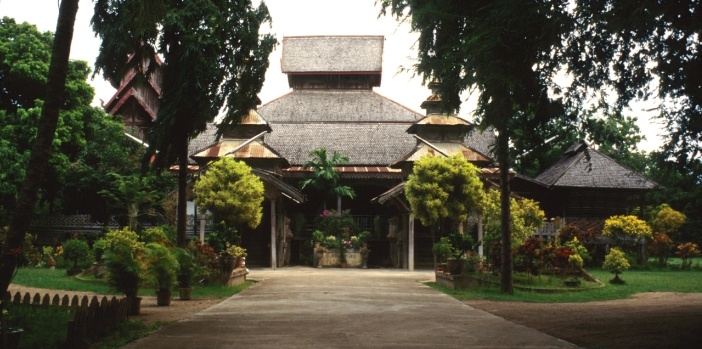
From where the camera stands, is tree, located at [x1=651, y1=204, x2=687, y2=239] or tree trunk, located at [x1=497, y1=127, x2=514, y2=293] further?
tree, located at [x1=651, y1=204, x2=687, y2=239]

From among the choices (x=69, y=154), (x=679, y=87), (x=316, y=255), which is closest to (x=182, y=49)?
(x=679, y=87)

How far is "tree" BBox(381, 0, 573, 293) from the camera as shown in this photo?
8.71m

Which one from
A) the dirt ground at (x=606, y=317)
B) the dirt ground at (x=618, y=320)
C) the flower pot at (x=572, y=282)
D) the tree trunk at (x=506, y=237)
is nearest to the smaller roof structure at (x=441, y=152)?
the flower pot at (x=572, y=282)

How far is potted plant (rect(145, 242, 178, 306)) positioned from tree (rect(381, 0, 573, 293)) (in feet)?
18.1

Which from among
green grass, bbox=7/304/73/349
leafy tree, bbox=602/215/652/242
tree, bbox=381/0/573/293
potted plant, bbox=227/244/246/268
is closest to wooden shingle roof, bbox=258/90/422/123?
leafy tree, bbox=602/215/652/242

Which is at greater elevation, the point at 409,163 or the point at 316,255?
the point at 409,163

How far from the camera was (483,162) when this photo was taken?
108 feet

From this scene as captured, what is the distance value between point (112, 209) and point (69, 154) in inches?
191

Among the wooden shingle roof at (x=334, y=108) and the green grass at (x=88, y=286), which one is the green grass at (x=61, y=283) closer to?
the green grass at (x=88, y=286)

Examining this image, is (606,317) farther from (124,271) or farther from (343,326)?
(124,271)

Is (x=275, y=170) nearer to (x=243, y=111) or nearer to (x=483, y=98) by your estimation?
(x=243, y=111)

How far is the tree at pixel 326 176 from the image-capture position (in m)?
32.8

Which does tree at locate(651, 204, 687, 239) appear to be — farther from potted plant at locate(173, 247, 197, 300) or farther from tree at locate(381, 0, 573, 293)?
potted plant at locate(173, 247, 197, 300)

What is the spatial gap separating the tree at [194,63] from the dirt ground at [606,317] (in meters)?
3.72
